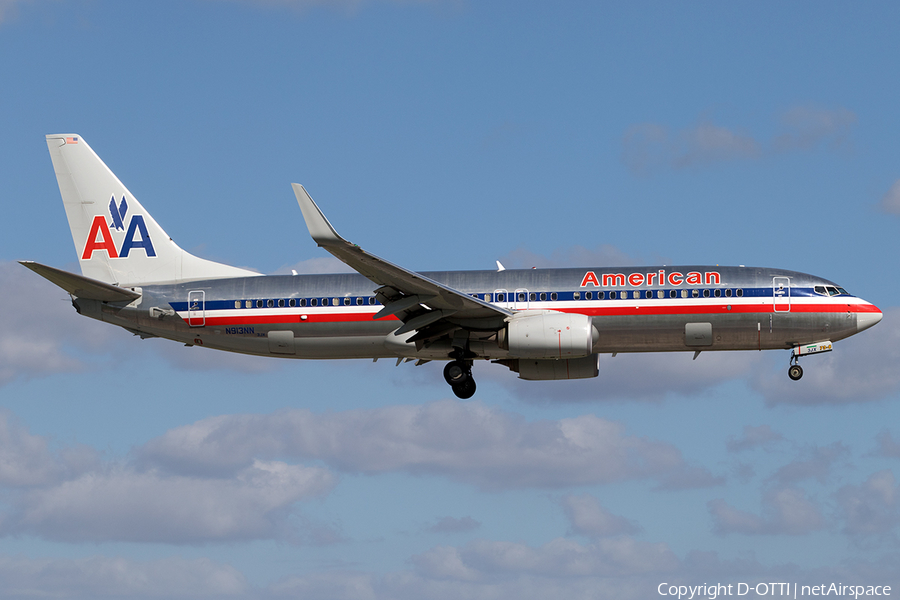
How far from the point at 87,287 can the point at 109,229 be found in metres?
5.44

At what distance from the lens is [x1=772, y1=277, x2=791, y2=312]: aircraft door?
131 ft

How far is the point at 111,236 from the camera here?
4650 centimetres

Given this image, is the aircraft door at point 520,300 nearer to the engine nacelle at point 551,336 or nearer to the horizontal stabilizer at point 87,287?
the engine nacelle at point 551,336

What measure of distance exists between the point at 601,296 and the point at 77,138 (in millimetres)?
24999

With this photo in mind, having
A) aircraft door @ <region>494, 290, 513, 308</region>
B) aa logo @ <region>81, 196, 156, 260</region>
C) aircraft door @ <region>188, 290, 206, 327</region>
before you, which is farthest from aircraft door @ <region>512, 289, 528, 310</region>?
aa logo @ <region>81, 196, 156, 260</region>

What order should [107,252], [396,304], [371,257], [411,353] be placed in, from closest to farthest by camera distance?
[371,257] < [396,304] < [411,353] < [107,252]

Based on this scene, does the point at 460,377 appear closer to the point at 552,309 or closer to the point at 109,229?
the point at 552,309

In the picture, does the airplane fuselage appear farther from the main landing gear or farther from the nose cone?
the main landing gear

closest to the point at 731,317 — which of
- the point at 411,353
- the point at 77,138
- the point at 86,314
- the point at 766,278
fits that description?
the point at 766,278

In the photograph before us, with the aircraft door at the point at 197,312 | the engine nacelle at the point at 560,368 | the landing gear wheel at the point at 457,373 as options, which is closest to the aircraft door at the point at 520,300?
the engine nacelle at the point at 560,368

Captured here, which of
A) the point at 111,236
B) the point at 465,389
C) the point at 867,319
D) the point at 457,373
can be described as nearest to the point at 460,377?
the point at 457,373

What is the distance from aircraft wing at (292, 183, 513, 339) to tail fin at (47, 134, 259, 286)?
10.3m

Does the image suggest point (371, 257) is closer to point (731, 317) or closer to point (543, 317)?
point (543, 317)

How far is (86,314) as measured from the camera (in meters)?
43.2
